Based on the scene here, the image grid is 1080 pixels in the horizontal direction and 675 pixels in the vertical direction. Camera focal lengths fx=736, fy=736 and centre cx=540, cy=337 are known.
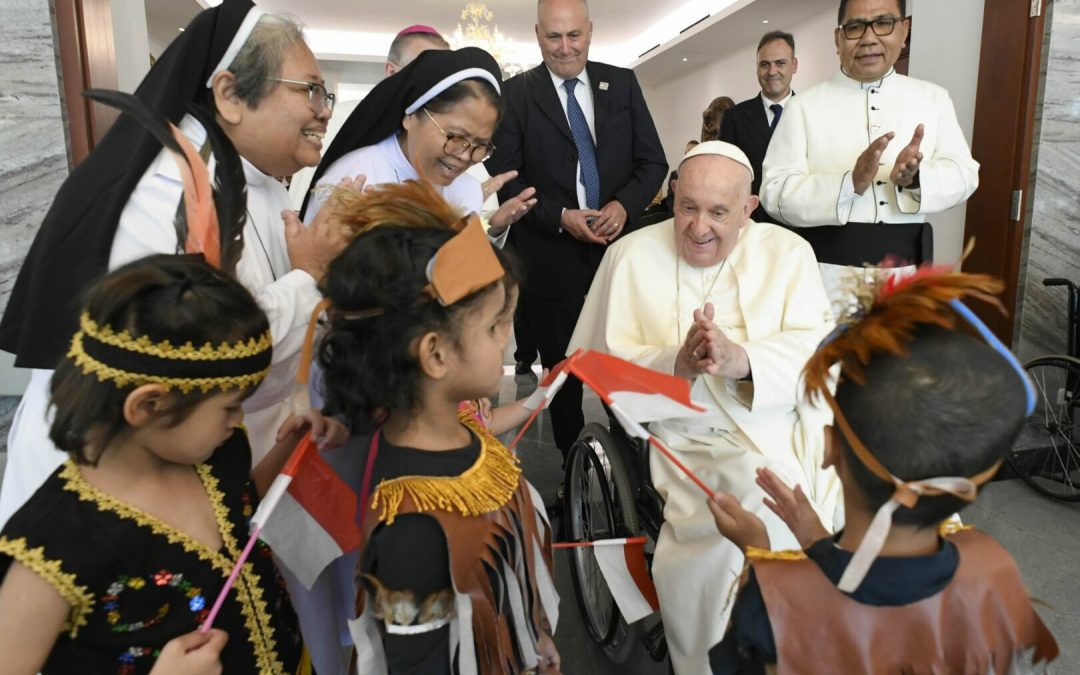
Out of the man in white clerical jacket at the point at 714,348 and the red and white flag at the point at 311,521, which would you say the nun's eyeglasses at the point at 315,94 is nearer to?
the red and white flag at the point at 311,521

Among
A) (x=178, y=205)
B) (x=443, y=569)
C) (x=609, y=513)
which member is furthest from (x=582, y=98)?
(x=443, y=569)

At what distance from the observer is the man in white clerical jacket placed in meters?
1.93

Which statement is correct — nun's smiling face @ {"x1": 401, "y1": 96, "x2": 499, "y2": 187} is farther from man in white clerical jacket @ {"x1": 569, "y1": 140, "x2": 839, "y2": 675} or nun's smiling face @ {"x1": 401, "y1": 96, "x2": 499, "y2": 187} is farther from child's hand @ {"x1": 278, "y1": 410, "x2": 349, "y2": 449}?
child's hand @ {"x1": 278, "y1": 410, "x2": 349, "y2": 449}

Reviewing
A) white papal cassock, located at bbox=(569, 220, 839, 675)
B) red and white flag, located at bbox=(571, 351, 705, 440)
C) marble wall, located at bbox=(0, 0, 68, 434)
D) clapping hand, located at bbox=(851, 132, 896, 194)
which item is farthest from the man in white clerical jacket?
marble wall, located at bbox=(0, 0, 68, 434)

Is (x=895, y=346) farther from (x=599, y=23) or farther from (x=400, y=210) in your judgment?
(x=599, y=23)

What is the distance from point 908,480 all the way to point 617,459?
1.24m

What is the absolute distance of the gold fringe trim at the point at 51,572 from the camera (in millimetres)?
1044

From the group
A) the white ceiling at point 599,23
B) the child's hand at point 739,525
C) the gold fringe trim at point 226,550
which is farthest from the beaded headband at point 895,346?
the white ceiling at point 599,23

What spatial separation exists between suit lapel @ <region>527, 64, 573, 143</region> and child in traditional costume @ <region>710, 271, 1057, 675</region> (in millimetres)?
2579

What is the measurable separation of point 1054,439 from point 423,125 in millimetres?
3654

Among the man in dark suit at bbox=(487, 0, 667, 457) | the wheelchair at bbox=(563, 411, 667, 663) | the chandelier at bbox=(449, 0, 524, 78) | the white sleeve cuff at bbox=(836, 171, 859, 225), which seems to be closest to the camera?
the wheelchair at bbox=(563, 411, 667, 663)

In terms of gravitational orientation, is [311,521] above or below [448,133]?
below

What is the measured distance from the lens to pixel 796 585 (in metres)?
1.10

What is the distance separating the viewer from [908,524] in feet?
3.52
